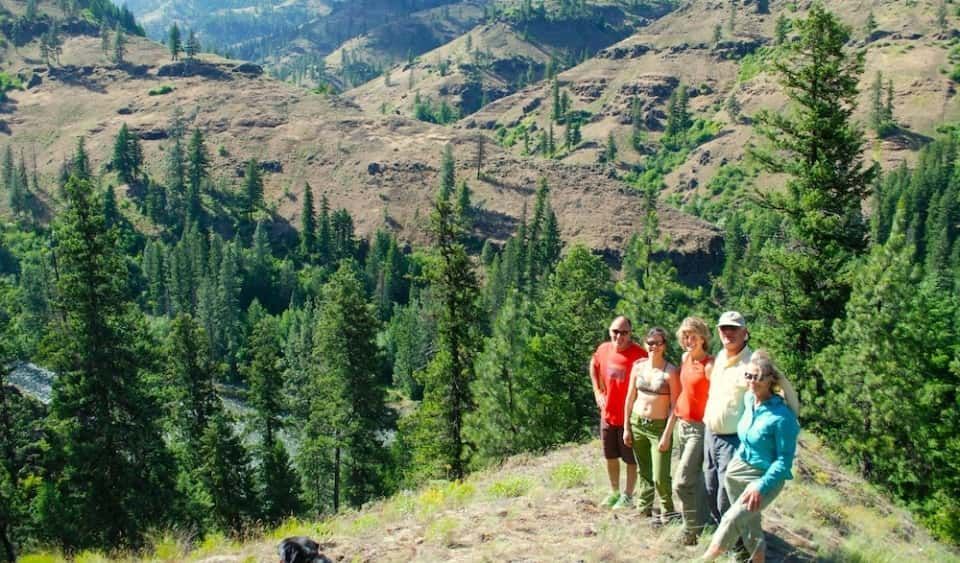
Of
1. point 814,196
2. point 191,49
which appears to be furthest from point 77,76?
point 814,196

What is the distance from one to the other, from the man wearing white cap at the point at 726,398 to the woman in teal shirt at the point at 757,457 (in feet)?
0.61

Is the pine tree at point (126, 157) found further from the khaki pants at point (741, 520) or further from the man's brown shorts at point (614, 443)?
the khaki pants at point (741, 520)

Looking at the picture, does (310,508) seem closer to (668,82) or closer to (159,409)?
(159,409)

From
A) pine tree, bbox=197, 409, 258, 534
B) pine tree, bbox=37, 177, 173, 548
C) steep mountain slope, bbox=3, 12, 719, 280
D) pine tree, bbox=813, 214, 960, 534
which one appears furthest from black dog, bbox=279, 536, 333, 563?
steep mountain slope, bbox=3, 12, 719, 280

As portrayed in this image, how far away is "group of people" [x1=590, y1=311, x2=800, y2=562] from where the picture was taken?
625 centimetres

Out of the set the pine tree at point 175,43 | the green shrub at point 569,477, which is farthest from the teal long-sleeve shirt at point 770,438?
the pine tree at point 175,43

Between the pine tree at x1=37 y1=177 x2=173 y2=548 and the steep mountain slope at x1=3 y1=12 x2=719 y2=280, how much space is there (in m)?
83.6

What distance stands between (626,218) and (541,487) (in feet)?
330

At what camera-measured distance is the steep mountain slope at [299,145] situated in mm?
107312

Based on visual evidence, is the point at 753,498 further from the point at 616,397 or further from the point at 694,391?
the point at 616,397

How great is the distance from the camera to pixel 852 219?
1856cm

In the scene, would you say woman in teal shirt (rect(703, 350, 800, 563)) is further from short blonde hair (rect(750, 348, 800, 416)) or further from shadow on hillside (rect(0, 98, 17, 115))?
shadow on hillside (rect(0, 98, 17, 115))

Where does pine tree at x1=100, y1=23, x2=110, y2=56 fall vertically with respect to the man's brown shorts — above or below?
above

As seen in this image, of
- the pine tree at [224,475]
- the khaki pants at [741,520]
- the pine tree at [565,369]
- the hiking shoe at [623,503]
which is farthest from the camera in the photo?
the pine tree at [224,475]
